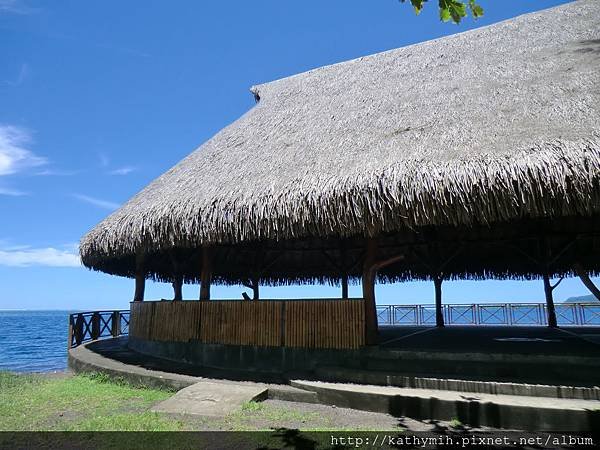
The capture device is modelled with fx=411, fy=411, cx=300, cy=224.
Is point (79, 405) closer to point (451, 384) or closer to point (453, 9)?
point (451, 384)

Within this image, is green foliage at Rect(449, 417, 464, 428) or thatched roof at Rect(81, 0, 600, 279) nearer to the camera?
green foliage at Rect(449, 417, 464, 428)

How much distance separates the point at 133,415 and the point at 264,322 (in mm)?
2530

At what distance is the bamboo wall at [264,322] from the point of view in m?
6.26

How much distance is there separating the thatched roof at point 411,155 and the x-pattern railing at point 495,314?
7.62 meters

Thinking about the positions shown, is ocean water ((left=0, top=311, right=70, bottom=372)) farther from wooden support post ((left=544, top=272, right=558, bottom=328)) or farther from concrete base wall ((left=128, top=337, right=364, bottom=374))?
wooden support post ((left=544, top=272, right=558, bottom=328))

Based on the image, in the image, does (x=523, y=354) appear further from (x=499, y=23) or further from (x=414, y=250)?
(x=499, y=23)

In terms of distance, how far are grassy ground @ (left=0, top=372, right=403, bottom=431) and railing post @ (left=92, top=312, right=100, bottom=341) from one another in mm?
5446

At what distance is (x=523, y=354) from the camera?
520 centimetres

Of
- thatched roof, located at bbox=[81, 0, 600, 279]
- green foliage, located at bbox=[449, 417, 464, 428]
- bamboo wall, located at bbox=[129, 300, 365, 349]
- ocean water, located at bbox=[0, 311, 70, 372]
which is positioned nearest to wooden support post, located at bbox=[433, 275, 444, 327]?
thatched roof, located at bbox=[81, 0, 600, 279]

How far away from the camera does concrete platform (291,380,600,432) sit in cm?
381

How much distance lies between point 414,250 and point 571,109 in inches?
248

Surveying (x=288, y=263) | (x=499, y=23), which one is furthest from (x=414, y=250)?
(x=499, y=23)

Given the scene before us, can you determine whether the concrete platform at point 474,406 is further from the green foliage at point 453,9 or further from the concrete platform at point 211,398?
the green foliage at point 453,9

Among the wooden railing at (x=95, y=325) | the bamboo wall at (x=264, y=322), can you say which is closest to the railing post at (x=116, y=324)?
the wooden railing at (x=95, y=325)
